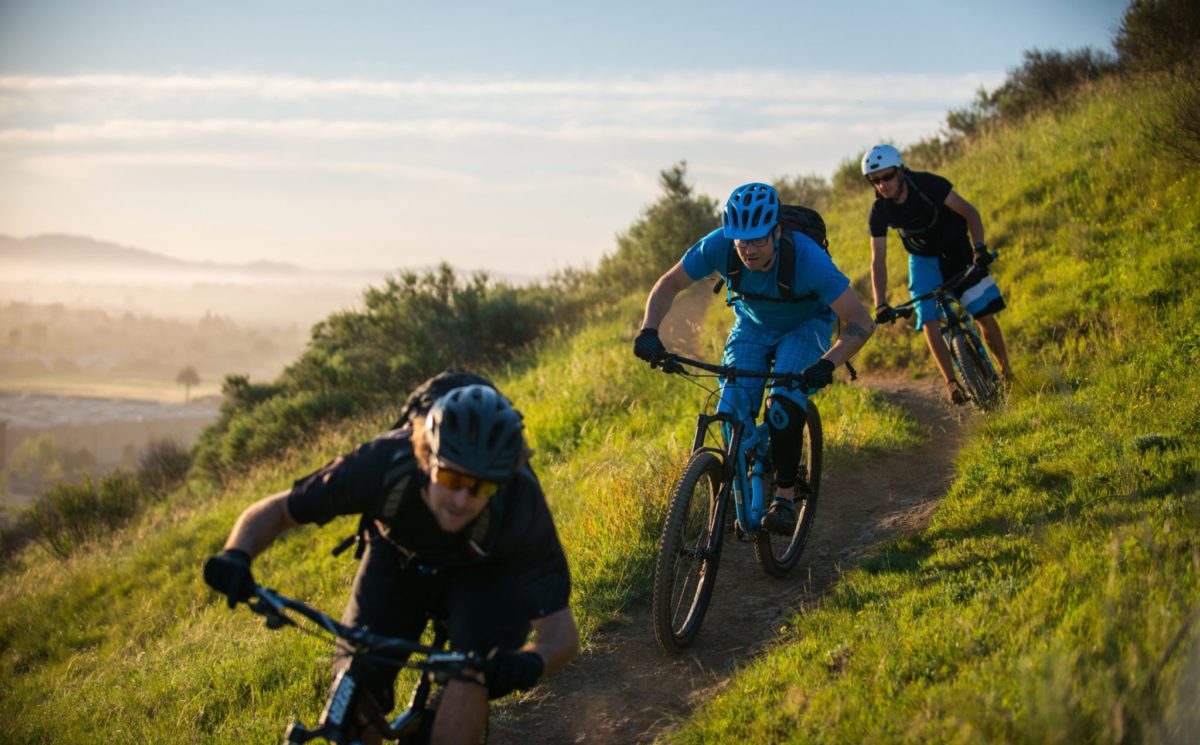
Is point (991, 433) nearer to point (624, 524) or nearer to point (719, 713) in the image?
point (624, 524)

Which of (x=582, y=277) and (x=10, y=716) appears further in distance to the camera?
(x=582, y=277)

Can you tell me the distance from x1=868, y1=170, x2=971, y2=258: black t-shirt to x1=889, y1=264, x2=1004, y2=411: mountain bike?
0.98 ft

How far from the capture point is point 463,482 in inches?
118

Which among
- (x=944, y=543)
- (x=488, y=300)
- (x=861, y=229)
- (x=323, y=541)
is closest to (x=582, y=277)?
(x=488, y=300)

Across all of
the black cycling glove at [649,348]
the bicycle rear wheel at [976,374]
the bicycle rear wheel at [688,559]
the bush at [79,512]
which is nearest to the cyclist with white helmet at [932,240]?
the bicycle rear wheel at [976,374]

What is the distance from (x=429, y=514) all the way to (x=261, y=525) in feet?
1.90

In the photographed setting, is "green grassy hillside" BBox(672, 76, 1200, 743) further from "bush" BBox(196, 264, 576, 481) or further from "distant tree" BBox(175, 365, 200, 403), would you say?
"distant tree" BBox(175, 365, 200, 403)

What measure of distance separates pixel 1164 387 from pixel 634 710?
185 inches

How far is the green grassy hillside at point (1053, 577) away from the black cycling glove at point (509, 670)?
4.94 feet

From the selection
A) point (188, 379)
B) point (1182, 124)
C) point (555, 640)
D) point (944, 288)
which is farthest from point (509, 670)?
point (188, 379)

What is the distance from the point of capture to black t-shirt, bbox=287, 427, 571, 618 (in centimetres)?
321

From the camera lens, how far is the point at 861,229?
16.4 meters

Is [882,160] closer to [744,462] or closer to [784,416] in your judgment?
[784,416]

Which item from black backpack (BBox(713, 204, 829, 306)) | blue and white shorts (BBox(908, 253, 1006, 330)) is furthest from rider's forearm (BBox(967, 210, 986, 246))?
black backpack (BBox(713, 204, 829, 306))
